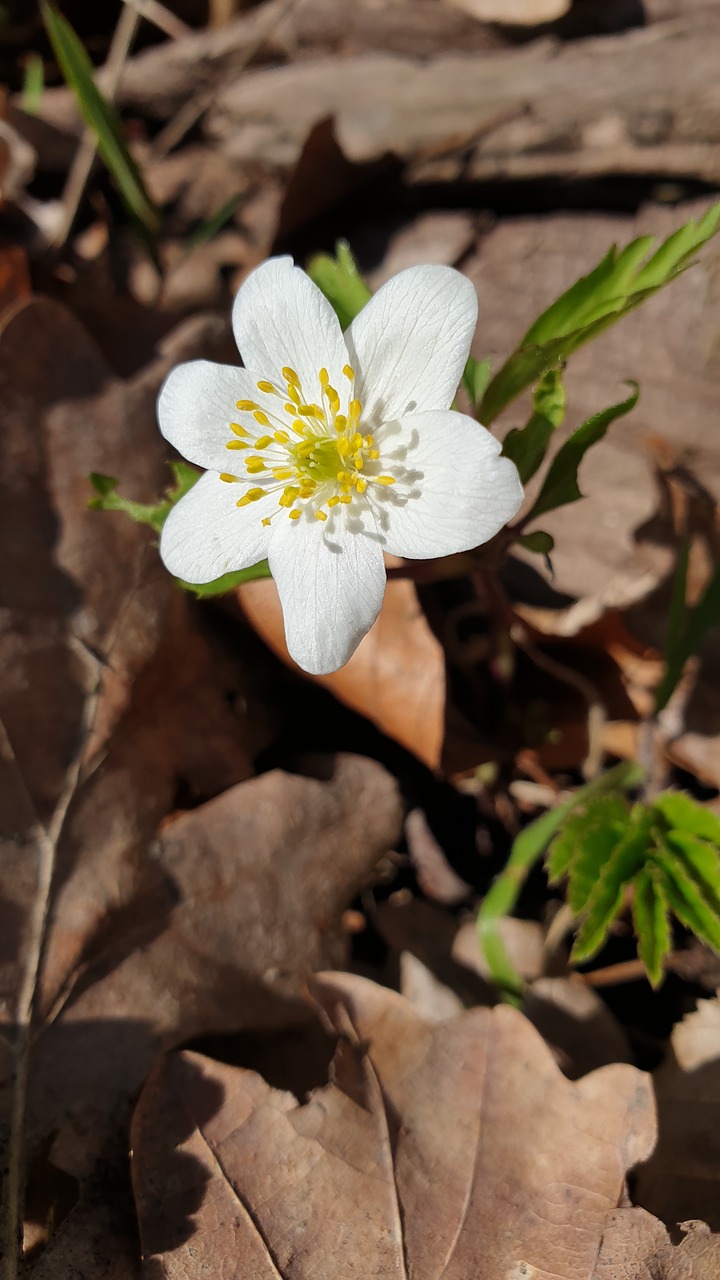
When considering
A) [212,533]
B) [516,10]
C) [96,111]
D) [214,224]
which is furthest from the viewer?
[214,224]

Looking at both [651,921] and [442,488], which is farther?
[651,921]

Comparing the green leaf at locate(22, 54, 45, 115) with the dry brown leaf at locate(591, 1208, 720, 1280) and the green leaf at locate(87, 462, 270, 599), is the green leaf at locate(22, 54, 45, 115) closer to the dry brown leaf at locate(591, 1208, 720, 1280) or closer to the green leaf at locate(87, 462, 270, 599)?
the green leaf at locate(87, 462, 270, 599)

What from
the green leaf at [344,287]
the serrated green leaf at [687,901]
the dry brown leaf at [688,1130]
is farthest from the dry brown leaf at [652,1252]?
the green leaf at [344,287]

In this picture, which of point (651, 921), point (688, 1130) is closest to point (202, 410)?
point (651, 921)

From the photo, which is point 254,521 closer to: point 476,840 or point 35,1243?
point 476,840

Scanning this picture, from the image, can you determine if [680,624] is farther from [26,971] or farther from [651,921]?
[26,971]
